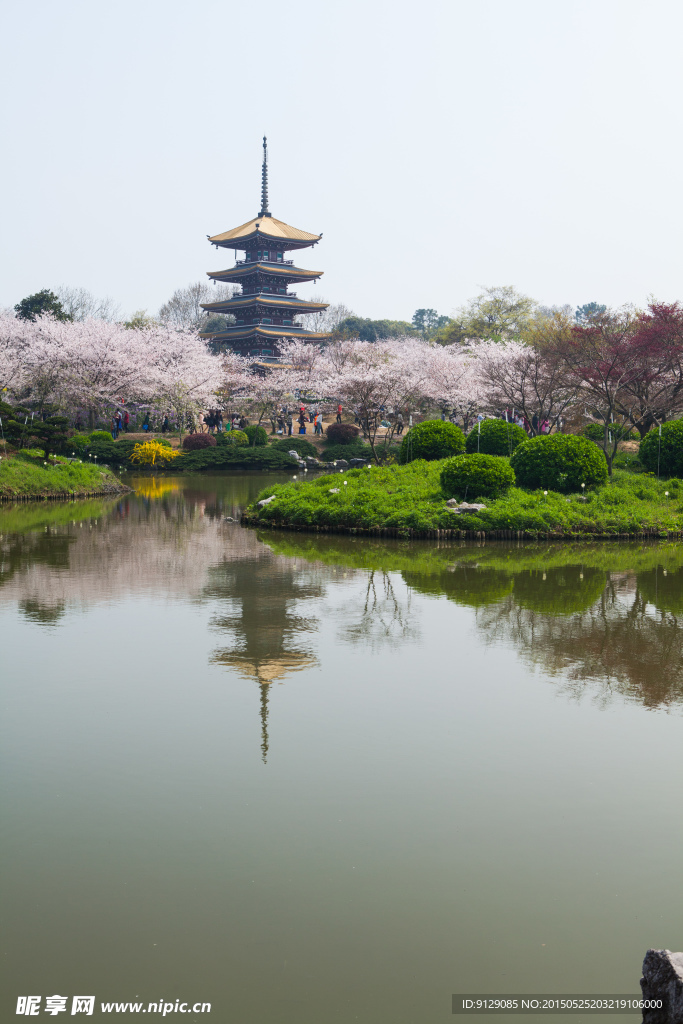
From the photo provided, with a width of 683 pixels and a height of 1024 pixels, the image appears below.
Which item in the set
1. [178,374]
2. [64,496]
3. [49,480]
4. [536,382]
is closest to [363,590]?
[64,496]

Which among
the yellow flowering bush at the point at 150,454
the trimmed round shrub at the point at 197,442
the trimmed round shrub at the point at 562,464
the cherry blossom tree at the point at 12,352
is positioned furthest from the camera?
the trimmed round shrub at the point at 197,442

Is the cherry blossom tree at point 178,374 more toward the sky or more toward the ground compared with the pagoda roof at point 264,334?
more toward the ground

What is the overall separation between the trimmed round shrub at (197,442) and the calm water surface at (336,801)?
3389 cm

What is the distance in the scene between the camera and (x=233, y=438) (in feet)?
156

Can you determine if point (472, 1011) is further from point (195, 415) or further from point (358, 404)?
point (195, 415)

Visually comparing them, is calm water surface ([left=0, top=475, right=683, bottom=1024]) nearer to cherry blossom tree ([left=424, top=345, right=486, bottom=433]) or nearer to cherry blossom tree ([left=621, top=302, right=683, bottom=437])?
cherry blossom tree ([left=621, top=302, right=683, bottom=437])

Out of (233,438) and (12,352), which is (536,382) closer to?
(233,438)

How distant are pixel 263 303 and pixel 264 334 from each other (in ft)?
7.02

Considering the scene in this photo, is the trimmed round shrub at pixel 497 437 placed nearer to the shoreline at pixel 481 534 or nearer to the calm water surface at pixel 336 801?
the shoreline at pixel 481 534

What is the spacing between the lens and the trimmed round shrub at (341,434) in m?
49.0

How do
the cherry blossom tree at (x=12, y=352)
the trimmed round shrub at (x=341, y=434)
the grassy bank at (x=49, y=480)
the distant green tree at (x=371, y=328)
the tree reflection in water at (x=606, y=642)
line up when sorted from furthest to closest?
1. the distant green tree at (x=371, y=328)
2. the trimmed round shrub at (x=341, y=434)
3. the cherry blossom tree at (x=12, y=352)
4. the grassy bank at (x=49, y=480)
5. the tree reflection in water at (x=606, y=642)

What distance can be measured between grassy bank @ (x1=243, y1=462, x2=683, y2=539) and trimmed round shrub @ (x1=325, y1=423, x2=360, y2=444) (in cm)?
2784

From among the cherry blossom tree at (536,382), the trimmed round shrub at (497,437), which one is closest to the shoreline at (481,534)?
the trimmed round shrub at (497,437)

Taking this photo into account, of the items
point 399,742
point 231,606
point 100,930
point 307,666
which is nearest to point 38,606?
point 231,606
